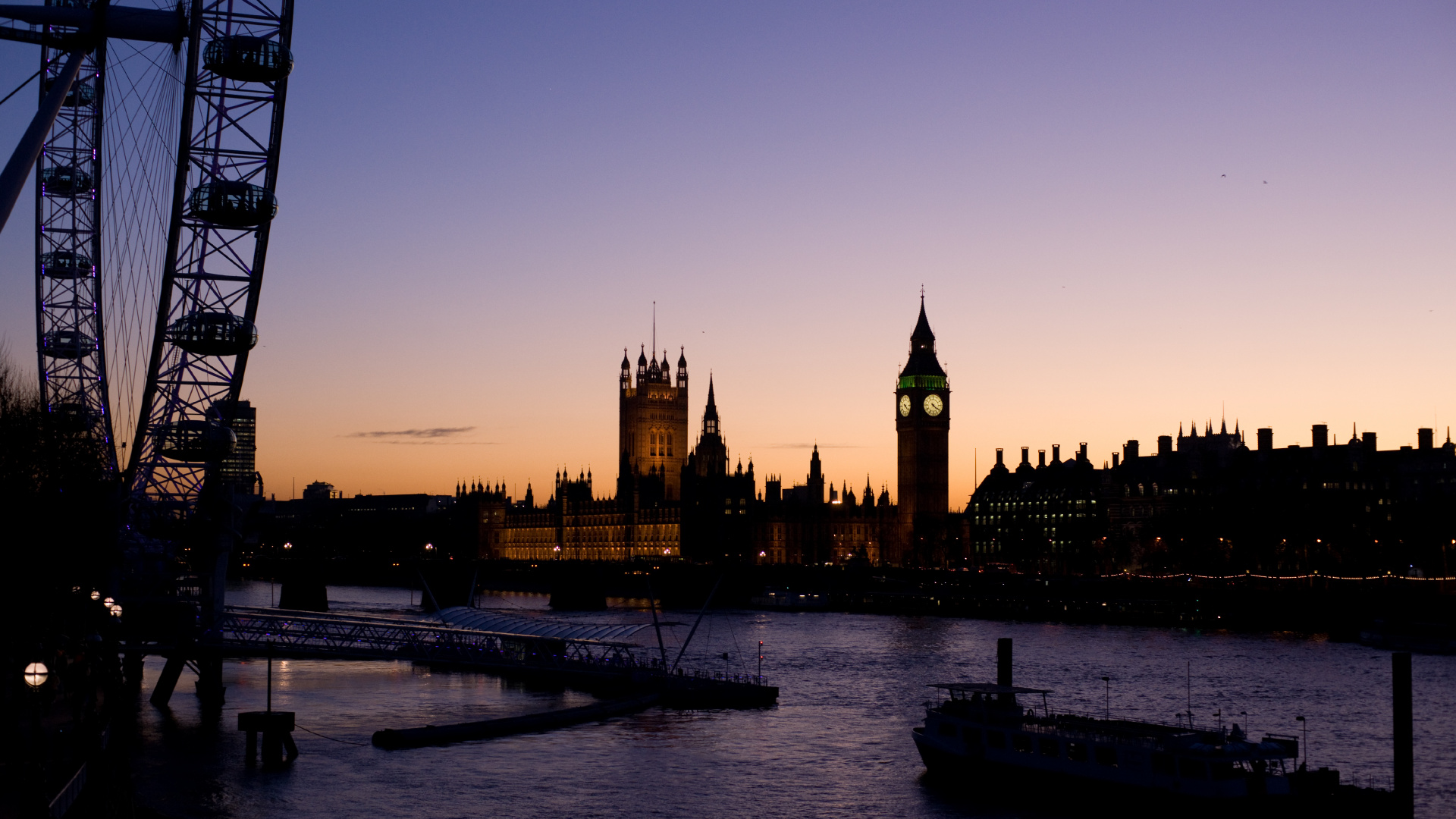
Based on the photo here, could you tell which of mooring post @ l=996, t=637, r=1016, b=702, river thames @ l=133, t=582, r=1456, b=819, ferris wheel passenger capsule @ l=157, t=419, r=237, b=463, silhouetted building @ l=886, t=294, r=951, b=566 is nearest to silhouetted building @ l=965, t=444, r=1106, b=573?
silhouetted building @ l=886, t=294, r=951, b=566

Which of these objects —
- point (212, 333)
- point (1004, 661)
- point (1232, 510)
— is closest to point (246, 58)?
point (212, 333)

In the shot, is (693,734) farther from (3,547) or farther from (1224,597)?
(1224,597)

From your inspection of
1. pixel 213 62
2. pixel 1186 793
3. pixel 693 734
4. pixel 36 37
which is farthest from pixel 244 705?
pixel 1186 793

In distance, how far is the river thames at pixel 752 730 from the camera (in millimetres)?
35312

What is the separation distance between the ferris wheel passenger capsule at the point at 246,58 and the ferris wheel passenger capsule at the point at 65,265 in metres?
11.2

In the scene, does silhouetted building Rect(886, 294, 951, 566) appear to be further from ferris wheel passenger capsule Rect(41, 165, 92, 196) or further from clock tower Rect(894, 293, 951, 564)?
ferris wheel passenger capsule Rect(41, 165, 92, 196)

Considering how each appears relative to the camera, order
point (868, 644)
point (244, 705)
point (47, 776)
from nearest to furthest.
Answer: point (47, 776) → point (244, 705) → point (868, 644)

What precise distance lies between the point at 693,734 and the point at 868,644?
1485 inches

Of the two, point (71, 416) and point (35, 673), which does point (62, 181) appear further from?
point (35, 673)

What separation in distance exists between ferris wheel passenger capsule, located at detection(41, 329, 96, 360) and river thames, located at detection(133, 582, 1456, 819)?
34.7ft

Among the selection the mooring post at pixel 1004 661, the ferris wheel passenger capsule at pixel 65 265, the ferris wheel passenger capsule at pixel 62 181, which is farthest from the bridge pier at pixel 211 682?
the mooring post at pixel 1004 661

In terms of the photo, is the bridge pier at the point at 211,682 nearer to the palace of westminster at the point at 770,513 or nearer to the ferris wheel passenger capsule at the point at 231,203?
the ferris wheel passenger capsule at the point at 231,203

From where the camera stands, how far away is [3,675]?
84.5 feet

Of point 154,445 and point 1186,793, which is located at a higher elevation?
point 154,445
